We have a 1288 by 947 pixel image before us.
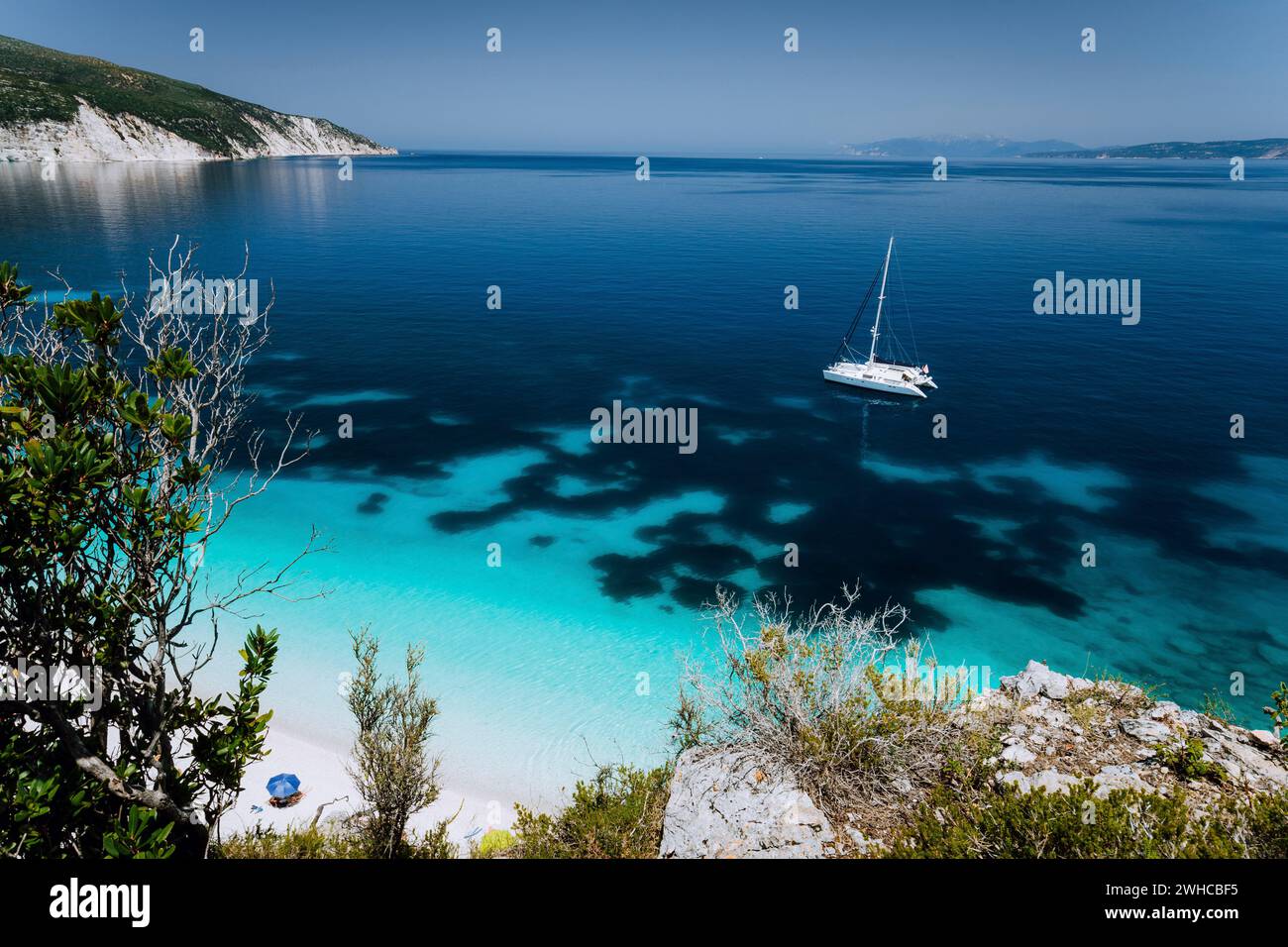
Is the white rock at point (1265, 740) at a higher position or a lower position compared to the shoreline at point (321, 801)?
higher

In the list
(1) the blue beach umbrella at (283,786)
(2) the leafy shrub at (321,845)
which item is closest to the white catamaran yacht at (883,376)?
(2) the leafy shrub at (321,845)

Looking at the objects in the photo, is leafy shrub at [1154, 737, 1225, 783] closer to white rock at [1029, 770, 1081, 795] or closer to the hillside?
white rock at [1029, 770, 1081, 795]

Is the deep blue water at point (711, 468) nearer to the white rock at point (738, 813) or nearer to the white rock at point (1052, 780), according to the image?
the white rock at point (738, 813)

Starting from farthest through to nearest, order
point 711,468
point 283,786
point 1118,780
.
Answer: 1. point 711,468
2. point 283,786
3. point 1118,780

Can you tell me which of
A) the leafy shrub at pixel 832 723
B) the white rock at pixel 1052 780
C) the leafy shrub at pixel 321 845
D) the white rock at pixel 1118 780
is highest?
the leafy shrub at pixel 832 723

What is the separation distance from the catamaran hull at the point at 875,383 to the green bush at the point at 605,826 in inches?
1394

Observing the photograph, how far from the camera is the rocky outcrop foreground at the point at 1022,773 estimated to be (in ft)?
31.9

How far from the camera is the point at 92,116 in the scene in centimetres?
14338

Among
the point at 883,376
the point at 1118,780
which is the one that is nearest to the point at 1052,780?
the point at 1118,780

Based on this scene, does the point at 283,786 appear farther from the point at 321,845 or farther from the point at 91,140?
the point at 91,140

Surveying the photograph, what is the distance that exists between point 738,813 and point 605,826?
2.73 meters

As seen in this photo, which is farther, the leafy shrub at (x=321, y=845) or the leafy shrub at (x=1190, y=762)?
the leafy shrub at (x=321, y=845)

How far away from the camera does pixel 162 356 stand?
27.0ft

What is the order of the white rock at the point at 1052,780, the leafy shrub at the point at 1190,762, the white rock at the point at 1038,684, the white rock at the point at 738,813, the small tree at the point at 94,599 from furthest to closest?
the white rock at the point at 1038,684 < the leafy shrub at the point at 1190,762 < the white rock at the point at 1052,780 < the white rock at the point at 738,813 < the small tree at the point at 94,599
